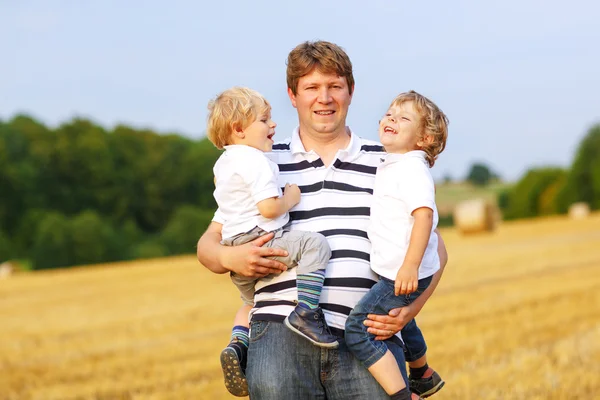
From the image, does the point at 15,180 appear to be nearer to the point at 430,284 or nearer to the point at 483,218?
the point at 483,218

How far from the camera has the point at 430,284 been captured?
361 centimetres

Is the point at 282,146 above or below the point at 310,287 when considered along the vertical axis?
above

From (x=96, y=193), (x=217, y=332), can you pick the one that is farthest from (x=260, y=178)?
(x=96, y=193)

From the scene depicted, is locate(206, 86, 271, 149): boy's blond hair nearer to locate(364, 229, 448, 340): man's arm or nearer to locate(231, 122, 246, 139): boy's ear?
locate(231, 122, 246, 139): boy's ear

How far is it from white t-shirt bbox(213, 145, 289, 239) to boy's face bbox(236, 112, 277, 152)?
30 millimetres

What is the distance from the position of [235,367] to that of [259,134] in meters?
0.94

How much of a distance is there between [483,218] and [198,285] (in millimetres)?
11821

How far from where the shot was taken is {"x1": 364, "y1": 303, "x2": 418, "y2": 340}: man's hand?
3.40m

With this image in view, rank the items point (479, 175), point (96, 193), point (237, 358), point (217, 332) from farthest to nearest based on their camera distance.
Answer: point (479, 175) → point (96, 193) → point (217, 332) → point (237, 358)

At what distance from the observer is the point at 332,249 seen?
3494 mm

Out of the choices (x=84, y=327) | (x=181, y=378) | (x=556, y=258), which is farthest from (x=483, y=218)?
(x=181, y=378)

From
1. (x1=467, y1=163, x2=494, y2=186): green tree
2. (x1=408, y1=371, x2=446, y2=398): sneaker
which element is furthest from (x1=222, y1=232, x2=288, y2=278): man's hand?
(x1=467, y1=163, x2=494, y2=186): green tree

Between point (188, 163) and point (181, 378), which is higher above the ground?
point (181, 378)

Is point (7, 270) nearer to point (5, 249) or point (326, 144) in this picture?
point (5, 249)
